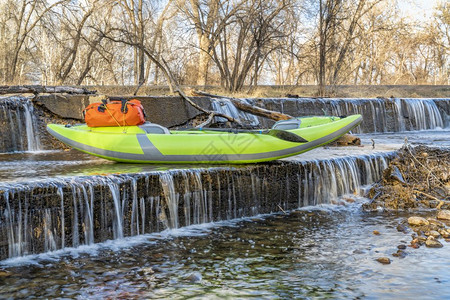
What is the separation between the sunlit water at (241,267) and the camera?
4266 millimetres

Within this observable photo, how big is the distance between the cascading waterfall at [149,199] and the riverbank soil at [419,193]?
62cm

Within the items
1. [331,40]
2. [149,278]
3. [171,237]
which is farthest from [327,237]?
[331,40]

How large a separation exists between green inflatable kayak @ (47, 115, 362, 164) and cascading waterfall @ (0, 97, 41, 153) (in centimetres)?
266

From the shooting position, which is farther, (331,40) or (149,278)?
(331,40)

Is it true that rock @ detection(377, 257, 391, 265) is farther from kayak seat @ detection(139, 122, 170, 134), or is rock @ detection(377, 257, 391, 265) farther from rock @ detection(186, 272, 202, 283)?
kayak seat @ detection(139, 122, 170, 134)

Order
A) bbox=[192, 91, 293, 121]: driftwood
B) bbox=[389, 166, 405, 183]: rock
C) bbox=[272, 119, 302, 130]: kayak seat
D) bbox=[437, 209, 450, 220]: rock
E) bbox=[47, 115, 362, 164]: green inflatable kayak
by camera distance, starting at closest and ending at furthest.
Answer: bbox=[437, 209, 450, 220]: rock
bbox=[47, 115, 362, 164]: green inflatable kayak
bbox=[389, 166, 405, 183]: rock
bbox=[272, 119, 302, 130]: kayak seat
bbox=[192, 91, 293, 121]: driftwood

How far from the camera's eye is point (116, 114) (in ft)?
24.1

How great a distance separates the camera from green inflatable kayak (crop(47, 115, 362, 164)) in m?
7.11

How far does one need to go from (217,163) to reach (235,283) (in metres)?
2.92

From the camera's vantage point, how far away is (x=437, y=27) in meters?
32.8

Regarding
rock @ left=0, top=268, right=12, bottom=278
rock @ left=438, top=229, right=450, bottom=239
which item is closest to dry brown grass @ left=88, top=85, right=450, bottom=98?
A: rock @ left=438, top=229, right=450, bottom=239

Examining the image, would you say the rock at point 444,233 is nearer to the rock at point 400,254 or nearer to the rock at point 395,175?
the rock at point 400,254

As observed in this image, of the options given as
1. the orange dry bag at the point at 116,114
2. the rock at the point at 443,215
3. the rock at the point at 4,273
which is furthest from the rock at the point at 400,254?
the orange dry bag at the point at 116,114

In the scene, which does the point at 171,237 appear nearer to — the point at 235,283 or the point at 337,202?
the point at 235,283
